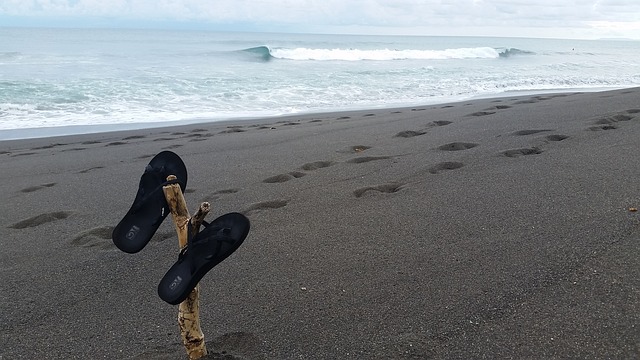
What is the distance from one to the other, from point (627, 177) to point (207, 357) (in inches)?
126

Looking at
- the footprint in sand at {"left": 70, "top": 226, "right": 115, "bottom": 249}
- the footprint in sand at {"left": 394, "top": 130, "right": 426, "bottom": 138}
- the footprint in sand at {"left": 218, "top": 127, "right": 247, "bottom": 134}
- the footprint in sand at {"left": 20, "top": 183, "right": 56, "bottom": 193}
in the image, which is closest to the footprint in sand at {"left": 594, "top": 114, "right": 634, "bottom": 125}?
the footprint in sand at {"left": 394, "top": 130, "right": 426, "bottom": 138}

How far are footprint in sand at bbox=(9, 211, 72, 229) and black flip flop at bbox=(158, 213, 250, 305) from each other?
8.58ft

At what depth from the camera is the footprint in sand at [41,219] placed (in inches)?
147

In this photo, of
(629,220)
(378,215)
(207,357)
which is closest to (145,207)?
(207,357)

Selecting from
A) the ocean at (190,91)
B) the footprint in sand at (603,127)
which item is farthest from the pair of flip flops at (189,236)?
the ocean at (190,91)

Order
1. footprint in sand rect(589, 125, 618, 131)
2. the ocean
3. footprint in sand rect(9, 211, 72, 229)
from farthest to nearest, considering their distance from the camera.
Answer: the ocean, footprint in sand rect(589, 125, 618, 131), footprint in sand rect(9, 211, 72, 229)

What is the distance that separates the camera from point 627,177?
373 cm

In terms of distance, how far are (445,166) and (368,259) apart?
75.9 inches

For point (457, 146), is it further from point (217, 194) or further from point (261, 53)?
point (261, 53)

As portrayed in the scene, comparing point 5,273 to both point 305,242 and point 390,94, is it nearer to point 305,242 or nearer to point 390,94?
point 305,242

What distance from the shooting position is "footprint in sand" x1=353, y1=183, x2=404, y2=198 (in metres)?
3.98

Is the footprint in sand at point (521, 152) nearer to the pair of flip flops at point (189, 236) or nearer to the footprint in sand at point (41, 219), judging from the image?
the pair of flip flops at point (189, 236)

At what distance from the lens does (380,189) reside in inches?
159

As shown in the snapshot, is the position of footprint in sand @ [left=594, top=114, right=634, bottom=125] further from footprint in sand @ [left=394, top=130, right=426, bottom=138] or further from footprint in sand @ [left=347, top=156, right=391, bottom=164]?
footprint in sand @ [left=347, top=156, right=391, bottom=164]
